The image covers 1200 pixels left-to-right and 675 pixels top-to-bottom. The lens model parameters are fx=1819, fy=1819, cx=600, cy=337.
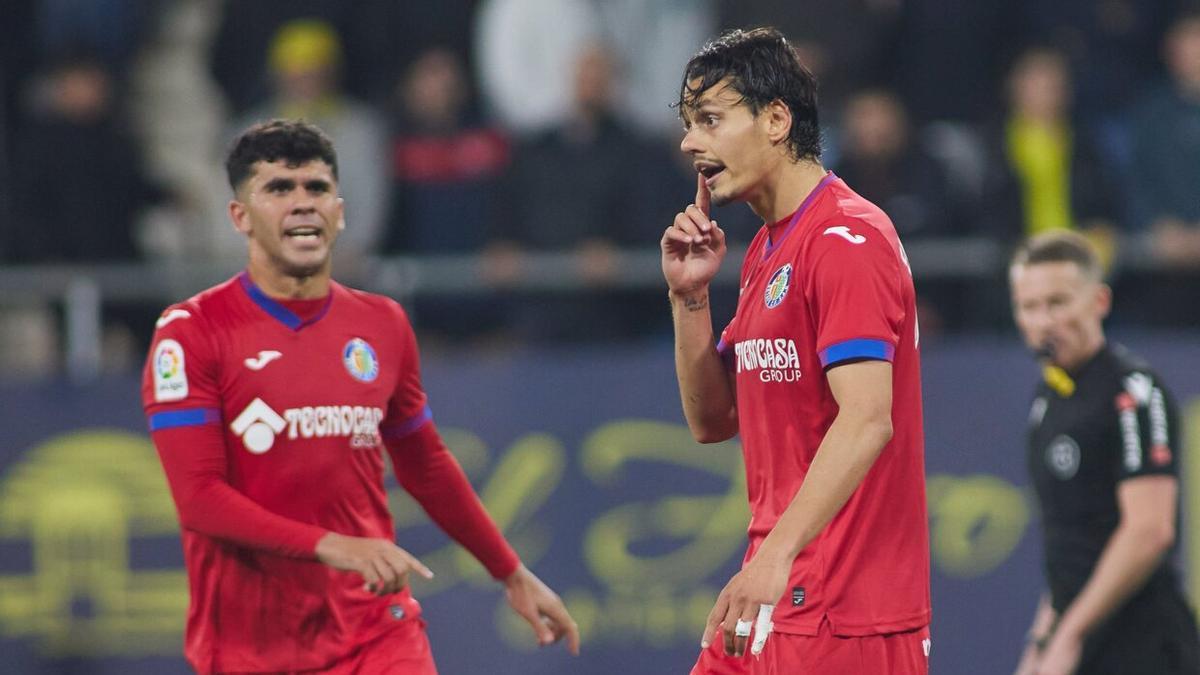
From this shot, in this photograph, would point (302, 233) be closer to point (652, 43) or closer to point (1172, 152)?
point (652, 43)

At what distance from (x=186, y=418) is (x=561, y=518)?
15.7 feet

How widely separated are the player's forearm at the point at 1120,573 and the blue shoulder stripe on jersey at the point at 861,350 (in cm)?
234

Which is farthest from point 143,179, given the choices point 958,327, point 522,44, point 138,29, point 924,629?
point 924,629

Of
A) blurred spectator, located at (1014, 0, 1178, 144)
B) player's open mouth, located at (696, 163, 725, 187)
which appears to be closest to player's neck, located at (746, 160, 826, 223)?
player's open mouth, located at (696, 163, 725, 187)

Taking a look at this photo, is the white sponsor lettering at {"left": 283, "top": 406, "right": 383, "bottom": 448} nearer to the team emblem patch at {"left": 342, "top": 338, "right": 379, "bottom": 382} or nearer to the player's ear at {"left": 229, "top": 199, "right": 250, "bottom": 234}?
the team emblem patch at {"left": 342, "top": 338, "right": 379, "bottom": 382}

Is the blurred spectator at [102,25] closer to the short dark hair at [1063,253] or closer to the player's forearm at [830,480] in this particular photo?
the short dark hair at [1063,253]

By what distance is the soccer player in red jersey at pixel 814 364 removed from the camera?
4.59 meters

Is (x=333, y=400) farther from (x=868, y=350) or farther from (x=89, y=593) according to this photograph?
(x=89, y=593)

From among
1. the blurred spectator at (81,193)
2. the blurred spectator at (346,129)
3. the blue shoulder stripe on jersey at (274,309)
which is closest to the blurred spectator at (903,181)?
the blurred spectator at (346,129)

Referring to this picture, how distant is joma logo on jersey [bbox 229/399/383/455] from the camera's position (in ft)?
19.0

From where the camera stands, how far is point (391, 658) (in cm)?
586

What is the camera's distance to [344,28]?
1190 cm

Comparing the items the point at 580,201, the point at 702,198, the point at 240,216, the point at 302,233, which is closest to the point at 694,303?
the point at 702,198

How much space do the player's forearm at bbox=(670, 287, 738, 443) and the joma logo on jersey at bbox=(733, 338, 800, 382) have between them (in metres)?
0.36
